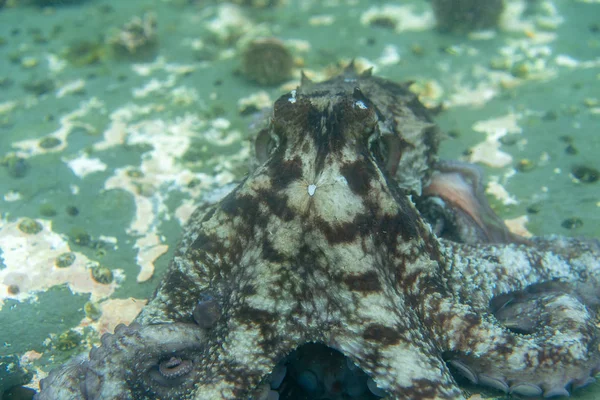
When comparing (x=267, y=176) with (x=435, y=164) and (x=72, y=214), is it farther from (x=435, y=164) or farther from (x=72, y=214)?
(x=72, y=214)

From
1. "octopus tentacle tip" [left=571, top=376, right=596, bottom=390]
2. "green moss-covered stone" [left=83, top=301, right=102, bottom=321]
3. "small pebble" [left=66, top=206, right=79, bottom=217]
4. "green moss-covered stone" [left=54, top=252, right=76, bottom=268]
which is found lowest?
"green moss-covered stone" [left=83, top=301, right=102, bottom=321]

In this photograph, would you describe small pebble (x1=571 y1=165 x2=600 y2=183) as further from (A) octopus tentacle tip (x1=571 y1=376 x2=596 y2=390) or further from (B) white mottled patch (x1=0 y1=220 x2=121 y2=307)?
(B) white mottled patch (x1=0 y1=220 x2=121 y2=307)

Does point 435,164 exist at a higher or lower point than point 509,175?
higher

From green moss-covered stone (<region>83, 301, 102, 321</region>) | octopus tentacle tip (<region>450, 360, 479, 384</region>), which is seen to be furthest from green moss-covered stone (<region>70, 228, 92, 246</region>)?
octopus tentacle tip (<region>450, 360, 479, 384</region>)

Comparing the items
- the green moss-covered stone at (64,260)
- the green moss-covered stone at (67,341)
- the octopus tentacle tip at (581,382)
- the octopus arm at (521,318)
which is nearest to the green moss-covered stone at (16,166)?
Answer: the green moss-covered stone at (64,260)

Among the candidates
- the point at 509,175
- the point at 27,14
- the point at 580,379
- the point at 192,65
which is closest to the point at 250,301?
the point at 580,379

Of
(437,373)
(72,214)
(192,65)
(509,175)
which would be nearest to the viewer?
(437,373)

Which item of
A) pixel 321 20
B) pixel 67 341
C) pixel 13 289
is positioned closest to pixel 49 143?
pixel 13 289
